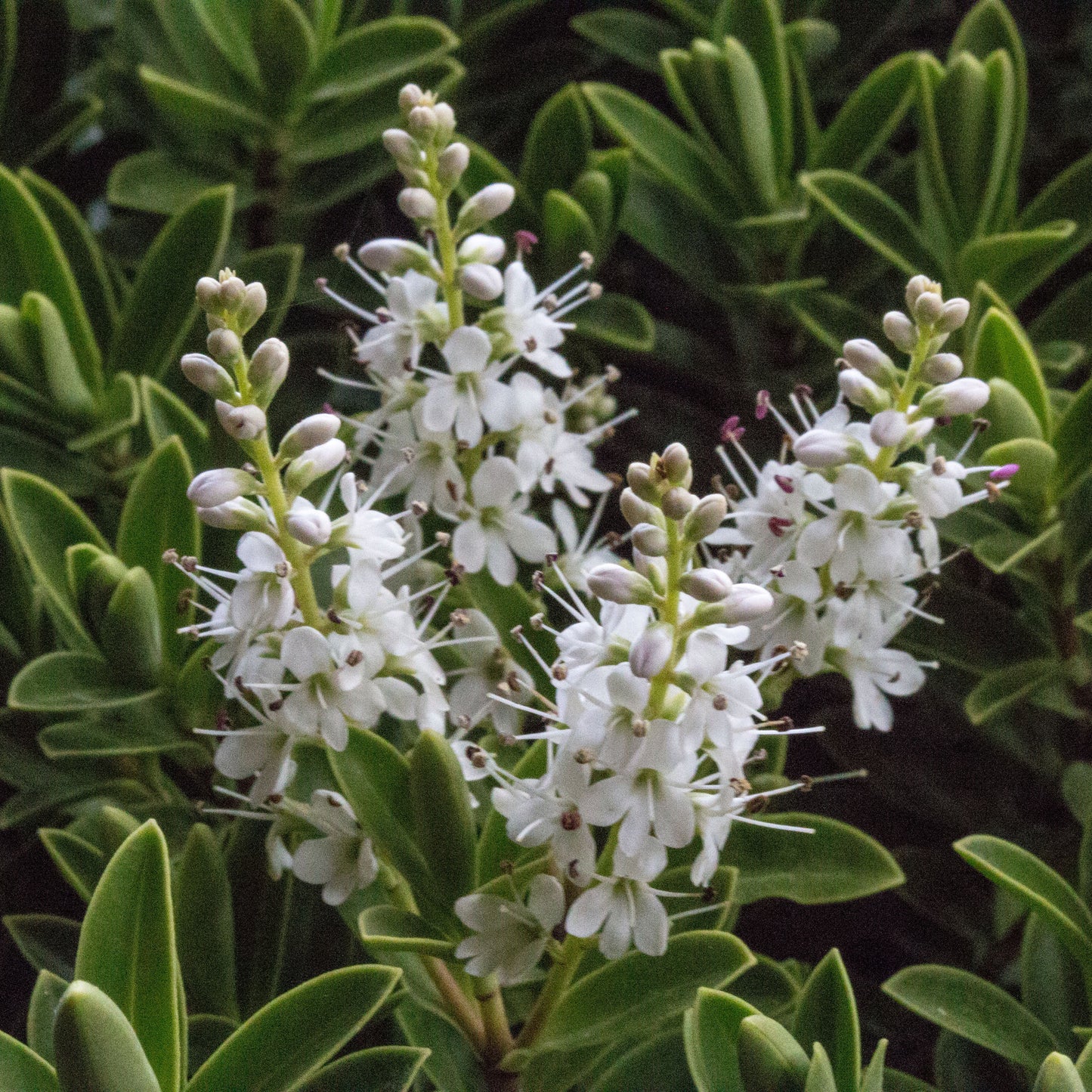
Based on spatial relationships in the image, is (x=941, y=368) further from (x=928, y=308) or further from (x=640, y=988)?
(x=640, y=988)

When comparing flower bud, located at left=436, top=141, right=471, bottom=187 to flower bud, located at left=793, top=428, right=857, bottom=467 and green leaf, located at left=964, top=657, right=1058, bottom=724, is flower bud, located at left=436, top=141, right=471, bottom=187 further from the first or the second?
green leaf, located at left=964, top=657, right=1058, bottom=724

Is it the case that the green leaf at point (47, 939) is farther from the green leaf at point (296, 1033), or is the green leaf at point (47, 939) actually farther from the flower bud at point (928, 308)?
the flower bud at point (928, 308)

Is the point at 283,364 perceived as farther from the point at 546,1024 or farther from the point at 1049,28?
the point at 1049,28

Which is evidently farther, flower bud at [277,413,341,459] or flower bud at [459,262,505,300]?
flower bud at [459,262,505,300]

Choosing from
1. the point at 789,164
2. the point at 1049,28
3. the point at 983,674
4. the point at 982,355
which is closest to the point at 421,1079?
the point at 983,674

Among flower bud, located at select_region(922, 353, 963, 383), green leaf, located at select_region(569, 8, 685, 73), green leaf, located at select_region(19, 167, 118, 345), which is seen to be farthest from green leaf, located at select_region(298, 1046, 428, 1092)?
green leaf, located at select_region(569, 8, 685, 73)

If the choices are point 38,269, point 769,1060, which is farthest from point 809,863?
point 38,269

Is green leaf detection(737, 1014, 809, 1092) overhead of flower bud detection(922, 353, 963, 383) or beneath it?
beneath
